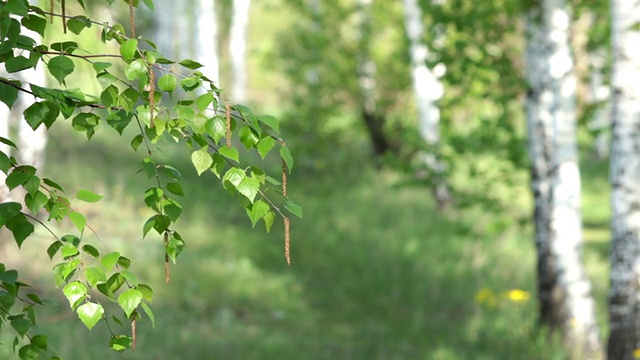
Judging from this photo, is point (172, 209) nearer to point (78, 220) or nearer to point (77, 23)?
point (78, 220)

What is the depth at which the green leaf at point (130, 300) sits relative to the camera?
222 centimetres

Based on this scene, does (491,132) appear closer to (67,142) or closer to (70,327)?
(70,327)

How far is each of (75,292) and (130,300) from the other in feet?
0.47

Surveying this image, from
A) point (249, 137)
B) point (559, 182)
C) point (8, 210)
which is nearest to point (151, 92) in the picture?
point (249, 137)

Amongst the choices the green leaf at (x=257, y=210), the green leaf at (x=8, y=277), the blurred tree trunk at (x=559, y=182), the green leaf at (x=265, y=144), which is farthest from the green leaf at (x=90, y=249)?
the blurred tree trunk at (x=559, y=182)

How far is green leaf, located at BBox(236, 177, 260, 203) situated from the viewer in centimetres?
221

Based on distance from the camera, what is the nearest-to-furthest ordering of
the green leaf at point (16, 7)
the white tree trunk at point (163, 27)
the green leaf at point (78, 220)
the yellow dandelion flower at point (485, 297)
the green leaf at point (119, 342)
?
the green leaf at point (16, 7), the green leaf at point (78, 220), the green leaf at point (119, 342), the yellow dandelion flower at point (485, 297), the white tree trunk at point (163, 27)

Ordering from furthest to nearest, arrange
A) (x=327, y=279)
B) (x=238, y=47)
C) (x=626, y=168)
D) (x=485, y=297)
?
1. (x=238, y=47)
2. (x=327, y=279)
3. (x=485, y=297)
4. (x=626, y=168)

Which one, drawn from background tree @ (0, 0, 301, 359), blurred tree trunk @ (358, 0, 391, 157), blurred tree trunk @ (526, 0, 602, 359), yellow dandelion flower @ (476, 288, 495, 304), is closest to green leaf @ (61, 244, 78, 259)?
background tree @ (0, 0, 301, 359)

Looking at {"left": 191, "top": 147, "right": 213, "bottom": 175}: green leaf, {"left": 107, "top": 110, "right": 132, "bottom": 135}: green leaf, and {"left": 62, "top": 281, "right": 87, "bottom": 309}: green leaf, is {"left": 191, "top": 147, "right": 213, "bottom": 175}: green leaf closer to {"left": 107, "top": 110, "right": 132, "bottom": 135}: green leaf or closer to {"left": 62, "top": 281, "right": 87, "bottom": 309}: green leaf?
{"left": 107, "top": 110, "right": 132, "bottom": 135}: green leaf

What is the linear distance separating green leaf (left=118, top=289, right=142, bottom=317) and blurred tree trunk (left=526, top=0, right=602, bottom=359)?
538cm

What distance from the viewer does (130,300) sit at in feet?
7.35

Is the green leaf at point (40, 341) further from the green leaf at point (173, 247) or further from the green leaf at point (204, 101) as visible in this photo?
the green leaf at point (204, 101)

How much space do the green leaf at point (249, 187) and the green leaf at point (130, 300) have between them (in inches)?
15.3
